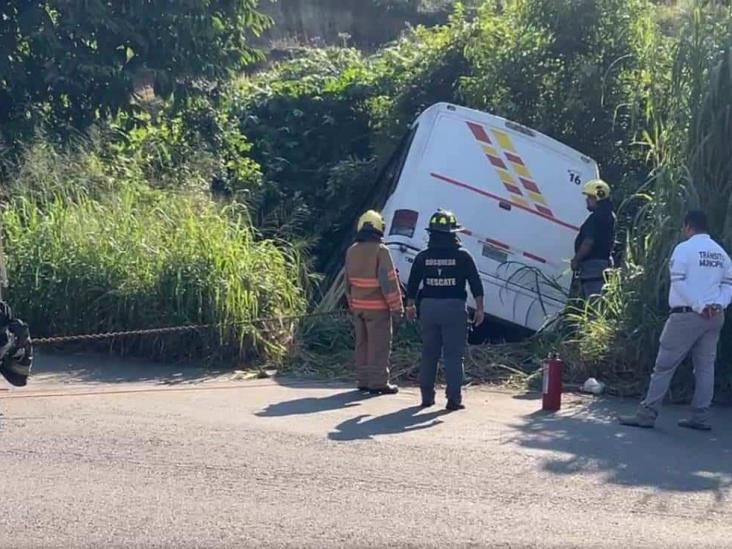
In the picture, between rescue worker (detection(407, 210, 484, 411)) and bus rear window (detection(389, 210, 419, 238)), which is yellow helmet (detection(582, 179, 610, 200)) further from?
rescue worker (detection(407, 210, 484, 411))

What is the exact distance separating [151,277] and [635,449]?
530 cm

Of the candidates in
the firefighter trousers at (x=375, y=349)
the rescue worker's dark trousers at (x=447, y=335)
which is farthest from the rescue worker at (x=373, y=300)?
the rescue worker's dark trousers at (x=447, y=335)

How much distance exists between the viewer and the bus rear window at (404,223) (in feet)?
41.0

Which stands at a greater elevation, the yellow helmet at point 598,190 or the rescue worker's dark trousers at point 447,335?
the yellow helmet at point 598,190

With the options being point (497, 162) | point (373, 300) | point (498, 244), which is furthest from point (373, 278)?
point (497, 162)

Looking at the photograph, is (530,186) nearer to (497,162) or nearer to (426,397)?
(497,162)

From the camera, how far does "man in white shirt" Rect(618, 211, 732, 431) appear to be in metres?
9.36

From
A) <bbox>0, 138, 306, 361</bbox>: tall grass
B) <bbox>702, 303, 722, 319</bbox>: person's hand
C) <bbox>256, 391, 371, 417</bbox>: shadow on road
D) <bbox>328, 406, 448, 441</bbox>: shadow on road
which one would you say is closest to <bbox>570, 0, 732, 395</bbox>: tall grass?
<bbox>702, 303, 722, 319</bbox>: person's hand

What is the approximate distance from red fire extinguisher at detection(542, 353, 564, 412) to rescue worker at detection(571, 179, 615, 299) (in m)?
2.35

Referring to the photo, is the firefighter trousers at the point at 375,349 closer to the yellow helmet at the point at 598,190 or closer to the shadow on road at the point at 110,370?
the shadow on road at the point at 110,370

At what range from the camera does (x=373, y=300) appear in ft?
35.1

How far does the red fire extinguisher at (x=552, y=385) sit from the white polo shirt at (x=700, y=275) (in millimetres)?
1159

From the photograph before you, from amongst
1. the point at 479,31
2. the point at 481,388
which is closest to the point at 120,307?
the point at 481,388

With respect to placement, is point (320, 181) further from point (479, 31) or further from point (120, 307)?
point (120, 307)
